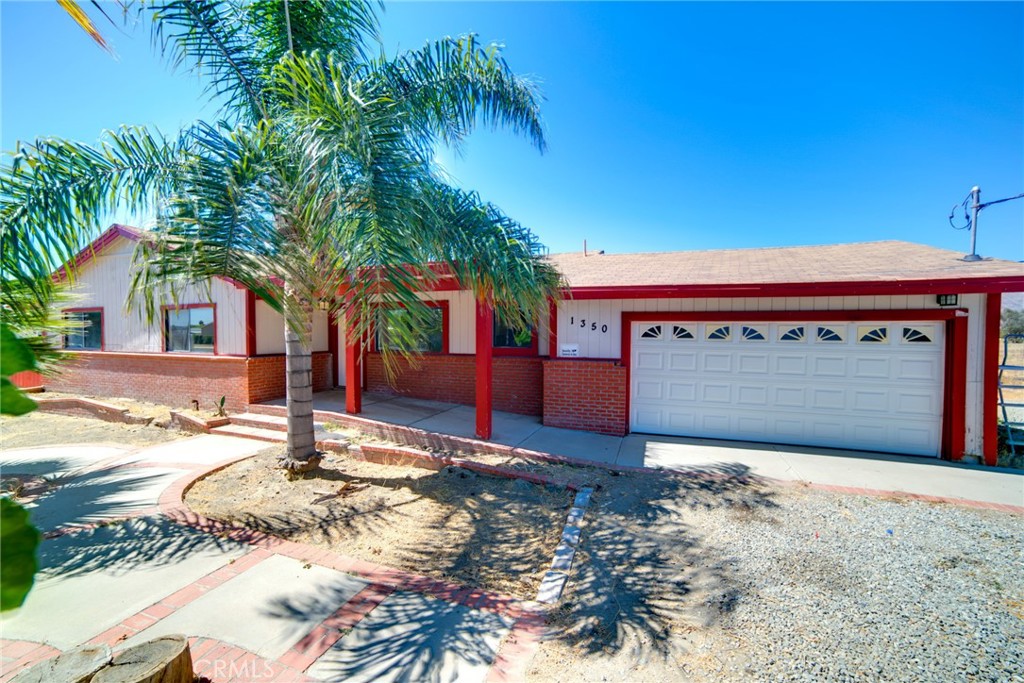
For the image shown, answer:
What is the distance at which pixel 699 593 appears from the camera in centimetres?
365

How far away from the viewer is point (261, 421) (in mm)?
9117

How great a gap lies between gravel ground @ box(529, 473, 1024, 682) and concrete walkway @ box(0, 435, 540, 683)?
70cm

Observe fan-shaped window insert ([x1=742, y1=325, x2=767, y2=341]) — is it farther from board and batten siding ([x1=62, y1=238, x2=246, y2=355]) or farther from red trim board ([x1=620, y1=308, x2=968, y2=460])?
board and batten siding ([x1=62, y1=238, x2=246, y2=355])

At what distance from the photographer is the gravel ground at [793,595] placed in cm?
294

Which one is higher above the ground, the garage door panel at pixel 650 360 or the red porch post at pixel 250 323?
the red porch post at pixel 250 323

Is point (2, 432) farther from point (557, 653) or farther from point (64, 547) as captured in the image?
point (557, 653)

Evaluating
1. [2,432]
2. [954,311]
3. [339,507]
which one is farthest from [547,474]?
[2,432]

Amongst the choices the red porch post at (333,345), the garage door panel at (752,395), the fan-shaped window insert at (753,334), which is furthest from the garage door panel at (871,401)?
the red porch post at (333,345)

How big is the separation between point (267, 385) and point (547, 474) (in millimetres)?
7662

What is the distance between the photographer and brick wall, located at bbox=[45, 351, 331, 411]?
1024 cm

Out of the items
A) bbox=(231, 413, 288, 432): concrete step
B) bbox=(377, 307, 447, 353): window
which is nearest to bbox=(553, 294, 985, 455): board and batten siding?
bbox=(377, 307, 447, 353): window

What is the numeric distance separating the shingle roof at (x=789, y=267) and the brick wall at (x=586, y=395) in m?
1.62

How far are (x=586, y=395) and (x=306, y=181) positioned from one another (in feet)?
19.8

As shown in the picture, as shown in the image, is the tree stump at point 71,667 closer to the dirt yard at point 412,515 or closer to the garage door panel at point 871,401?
the dirt yard at point 412,515
